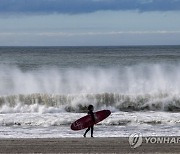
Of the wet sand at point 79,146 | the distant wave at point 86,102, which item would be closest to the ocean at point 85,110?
the distant wave at point 86,102

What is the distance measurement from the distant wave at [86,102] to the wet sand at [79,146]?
10279 millimetres

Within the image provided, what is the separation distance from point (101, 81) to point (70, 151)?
85.7ft

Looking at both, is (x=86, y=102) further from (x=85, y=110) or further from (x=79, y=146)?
(x=79, y=146)

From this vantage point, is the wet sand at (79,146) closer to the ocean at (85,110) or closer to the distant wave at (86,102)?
the ocean at (85,110)

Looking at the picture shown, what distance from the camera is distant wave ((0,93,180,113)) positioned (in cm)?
2394

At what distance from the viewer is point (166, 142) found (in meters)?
12.6

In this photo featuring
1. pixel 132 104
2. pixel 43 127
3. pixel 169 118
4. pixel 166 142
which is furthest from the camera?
pixel 132 104

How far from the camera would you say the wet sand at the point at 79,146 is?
37.9ft

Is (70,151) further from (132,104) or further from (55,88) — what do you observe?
(55,88)

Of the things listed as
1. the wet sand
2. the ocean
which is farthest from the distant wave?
the wet sand

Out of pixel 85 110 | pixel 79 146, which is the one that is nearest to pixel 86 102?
pixel 85 110

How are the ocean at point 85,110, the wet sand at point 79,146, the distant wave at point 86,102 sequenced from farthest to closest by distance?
the distant wave at point 86,102
the ocean at point 85,110
the wet sand at point 79,146

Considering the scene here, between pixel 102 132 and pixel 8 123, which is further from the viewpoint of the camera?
pixel 8 123

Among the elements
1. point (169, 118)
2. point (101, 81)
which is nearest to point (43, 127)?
point (169, 118)
